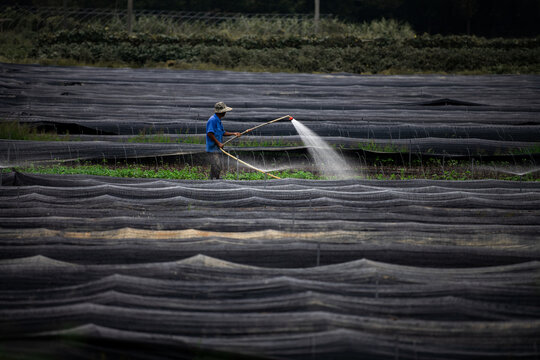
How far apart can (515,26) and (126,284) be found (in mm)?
32842

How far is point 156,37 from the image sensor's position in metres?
20.5

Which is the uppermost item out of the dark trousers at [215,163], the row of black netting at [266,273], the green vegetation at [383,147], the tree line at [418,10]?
the tree line at [418,10]

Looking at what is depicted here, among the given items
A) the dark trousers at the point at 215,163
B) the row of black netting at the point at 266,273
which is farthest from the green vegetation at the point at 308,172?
the row of black netting at the point at 266,273

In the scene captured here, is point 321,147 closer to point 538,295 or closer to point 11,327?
point 538,295

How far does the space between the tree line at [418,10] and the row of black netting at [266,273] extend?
88.7 ft

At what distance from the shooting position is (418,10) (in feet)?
104

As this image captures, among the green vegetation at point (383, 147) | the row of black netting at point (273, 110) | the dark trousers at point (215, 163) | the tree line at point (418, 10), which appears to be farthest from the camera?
the tree line at point (418, 10)

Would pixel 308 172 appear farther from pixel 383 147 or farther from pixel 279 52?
pixel 279 52

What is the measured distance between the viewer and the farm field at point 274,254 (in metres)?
2.92

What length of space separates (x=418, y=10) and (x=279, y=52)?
16.6 meters


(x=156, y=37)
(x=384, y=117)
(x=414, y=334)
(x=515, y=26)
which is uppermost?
(x=515, y=26)

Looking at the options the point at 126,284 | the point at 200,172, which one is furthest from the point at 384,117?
the point at 126,284

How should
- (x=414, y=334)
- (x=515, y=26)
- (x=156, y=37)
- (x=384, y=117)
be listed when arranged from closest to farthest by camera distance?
(x=414, y=334) → (x=384, y=117) → (x=156, y=37) → (x=515, y=26)

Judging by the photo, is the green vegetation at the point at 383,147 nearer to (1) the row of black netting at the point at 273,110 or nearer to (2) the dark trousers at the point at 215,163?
(1) the row of black netting at the point at 273,110
